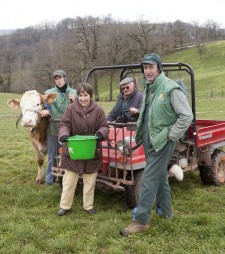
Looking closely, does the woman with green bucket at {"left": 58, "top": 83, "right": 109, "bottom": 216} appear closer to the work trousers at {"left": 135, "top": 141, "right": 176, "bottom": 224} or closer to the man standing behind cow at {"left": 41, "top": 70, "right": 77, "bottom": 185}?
the work trousers at {"left": 135, "top": 141, "right": 176, "bottom": 224}

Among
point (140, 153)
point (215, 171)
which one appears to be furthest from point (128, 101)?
point (215, 171)

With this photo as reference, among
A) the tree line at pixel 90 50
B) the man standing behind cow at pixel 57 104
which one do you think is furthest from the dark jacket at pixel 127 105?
the tree line at pixel 90 50

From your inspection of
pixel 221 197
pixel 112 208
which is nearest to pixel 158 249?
pixel 112 208

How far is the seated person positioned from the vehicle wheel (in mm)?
1175

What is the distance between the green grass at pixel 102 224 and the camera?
3.79m

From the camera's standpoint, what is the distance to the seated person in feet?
18.7

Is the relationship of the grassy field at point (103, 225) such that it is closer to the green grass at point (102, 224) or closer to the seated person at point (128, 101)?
the green grass at point (102, 224)

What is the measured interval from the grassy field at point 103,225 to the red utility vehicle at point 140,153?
1.20 feet

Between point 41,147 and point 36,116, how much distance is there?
87cm

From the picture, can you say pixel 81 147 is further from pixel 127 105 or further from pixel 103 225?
pixel 127 105

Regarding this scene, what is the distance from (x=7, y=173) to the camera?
734 cm

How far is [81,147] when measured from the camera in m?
4.41

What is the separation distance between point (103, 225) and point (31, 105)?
2380mm

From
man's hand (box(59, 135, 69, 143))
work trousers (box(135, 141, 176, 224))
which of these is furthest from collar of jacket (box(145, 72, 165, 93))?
man's hand (box(59, 135, 69, 143))
